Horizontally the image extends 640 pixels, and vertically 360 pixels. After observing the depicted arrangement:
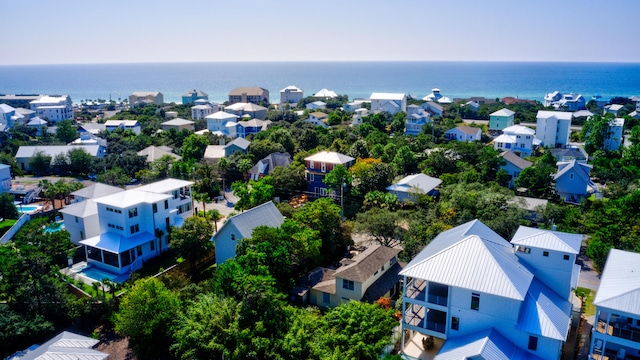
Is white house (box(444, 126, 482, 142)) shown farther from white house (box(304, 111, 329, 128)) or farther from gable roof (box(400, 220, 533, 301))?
gable roof (box(400, 220, 533, 301))

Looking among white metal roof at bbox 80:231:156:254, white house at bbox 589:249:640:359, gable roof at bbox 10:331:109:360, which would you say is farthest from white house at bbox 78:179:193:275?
white house at bbox 589:249:640:359

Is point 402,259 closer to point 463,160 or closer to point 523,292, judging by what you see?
point 523,292

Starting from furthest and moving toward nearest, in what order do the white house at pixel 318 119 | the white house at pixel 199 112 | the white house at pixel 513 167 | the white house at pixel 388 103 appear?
1. the white house at pixel 199 112
2. the white house at pixel 388 103
3. the white house at pixel 318 119
4. the white house at pixel 513 167

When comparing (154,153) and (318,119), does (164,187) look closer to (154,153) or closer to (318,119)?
(154,153)

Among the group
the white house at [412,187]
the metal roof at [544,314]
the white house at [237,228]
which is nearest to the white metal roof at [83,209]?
the white house at [237,228]

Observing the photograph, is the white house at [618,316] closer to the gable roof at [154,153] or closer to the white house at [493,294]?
the white house at [493,294]

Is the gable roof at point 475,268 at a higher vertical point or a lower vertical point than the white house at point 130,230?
higher

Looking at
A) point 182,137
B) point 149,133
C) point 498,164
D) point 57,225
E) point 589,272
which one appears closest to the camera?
point 589,272

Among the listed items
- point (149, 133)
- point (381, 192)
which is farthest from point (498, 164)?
point (149, 133)
